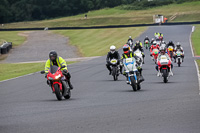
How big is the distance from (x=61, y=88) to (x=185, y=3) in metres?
106

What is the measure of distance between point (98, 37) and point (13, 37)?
51.5ft

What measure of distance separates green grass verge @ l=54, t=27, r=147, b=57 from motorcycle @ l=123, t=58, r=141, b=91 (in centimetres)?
3385

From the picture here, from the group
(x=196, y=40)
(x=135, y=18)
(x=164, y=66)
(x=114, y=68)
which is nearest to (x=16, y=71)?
(x=114, y=68)

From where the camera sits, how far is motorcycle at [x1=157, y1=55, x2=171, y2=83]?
19250 mm

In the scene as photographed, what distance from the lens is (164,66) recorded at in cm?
1952

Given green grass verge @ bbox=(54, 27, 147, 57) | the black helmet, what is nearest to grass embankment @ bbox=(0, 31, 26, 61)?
green grass verge @ bbox=(54, 27, 147, 57)

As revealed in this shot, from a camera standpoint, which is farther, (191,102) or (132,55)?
(132,55)

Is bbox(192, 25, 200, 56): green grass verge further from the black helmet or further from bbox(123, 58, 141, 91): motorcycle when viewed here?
the black helmet

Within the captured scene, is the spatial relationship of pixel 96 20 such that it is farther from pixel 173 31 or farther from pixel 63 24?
pixel 173 31

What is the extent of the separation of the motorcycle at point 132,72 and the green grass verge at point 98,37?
33.8 meters

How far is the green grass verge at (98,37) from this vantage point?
189 ft

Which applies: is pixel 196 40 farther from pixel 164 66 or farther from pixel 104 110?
pixel 104 110

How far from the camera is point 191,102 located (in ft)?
40.8

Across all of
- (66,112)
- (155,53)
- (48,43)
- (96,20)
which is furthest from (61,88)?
→ (96,20)
